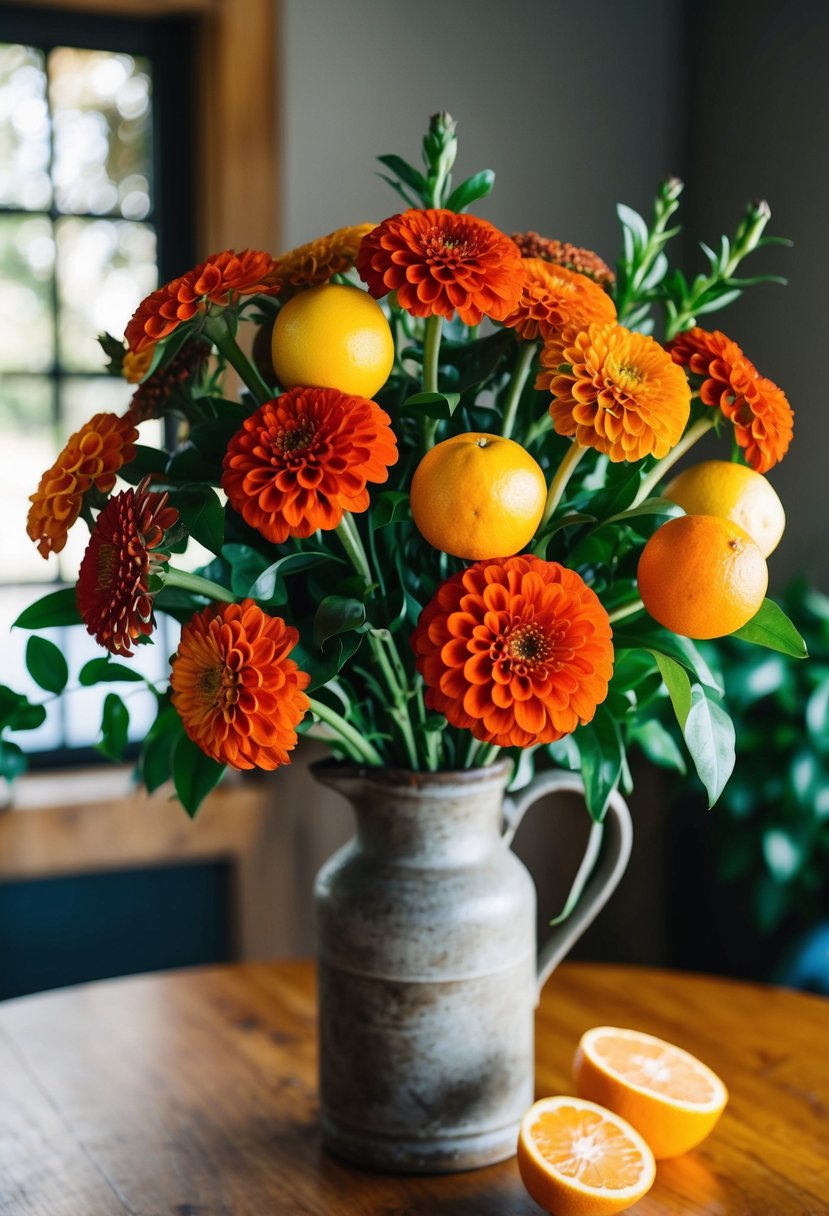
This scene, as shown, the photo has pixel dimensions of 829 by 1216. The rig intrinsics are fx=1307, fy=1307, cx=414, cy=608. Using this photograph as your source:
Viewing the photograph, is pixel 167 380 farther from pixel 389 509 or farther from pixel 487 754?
pixel 487 754

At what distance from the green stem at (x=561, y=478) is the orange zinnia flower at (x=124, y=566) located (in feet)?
0.74

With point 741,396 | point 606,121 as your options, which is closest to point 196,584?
point 741,396

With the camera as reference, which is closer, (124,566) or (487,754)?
(124,566)

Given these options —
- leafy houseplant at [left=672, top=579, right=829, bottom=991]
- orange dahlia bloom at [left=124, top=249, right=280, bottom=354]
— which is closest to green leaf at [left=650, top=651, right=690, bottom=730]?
orange dahlia bloom at [left=124, top=249, right=280, bottom=354]

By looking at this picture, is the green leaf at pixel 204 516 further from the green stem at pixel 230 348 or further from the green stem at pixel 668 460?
the green stem at pixel 668 460

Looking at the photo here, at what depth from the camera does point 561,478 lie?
2.55 feet

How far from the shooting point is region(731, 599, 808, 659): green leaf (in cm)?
77

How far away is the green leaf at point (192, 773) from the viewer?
842 mm

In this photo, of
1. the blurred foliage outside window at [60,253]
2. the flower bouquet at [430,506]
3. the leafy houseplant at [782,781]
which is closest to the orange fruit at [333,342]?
the flower bouquet at [430,506]

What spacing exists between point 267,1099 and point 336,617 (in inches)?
18.8

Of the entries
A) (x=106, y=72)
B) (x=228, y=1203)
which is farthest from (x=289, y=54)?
(x=228, y=1203)

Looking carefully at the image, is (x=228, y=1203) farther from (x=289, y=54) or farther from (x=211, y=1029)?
(x=289, y=54)

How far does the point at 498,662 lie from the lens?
0.69 metres

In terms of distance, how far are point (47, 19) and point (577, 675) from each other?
→ 2026 millimetres
